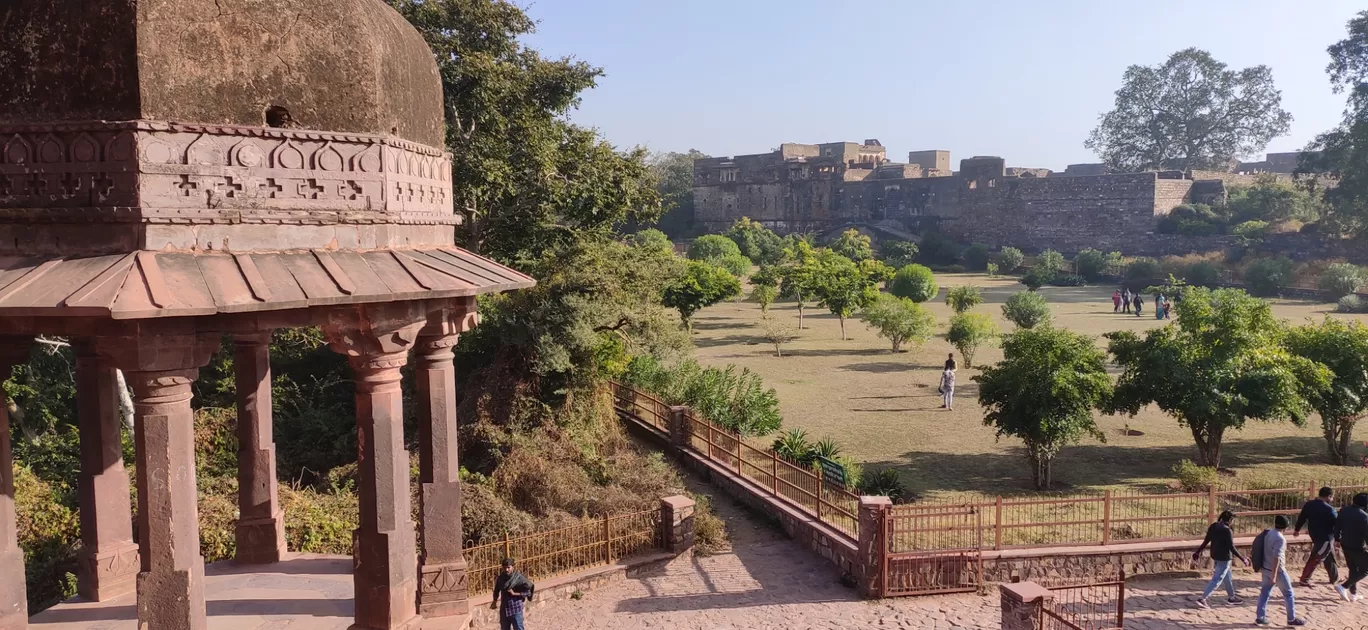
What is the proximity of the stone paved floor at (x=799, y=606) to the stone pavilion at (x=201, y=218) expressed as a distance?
10.0 ft

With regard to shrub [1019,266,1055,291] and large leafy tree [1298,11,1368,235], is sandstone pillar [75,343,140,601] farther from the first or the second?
large leafy tree [1298,11,1368,235]

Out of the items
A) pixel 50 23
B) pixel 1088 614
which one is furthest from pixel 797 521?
pixel 50 23

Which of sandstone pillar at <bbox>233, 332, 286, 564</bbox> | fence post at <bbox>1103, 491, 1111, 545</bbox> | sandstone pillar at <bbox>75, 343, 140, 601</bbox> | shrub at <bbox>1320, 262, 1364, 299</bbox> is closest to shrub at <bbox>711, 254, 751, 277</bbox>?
shrub at <bbox>1320, 262, 1364, 299</bbox>

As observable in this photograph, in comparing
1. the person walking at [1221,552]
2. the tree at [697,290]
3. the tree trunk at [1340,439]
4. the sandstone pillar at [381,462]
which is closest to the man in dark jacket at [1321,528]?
the person walking at [1221,552]

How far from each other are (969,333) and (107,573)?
15.4 m

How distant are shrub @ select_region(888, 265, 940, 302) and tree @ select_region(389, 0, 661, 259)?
13.3 meters

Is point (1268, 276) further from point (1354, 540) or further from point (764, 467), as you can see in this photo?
point (764, 467)

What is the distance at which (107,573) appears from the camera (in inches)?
233

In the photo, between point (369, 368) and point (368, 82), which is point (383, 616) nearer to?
point (369, 368)

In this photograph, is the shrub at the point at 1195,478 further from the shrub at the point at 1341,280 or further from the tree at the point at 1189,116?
the tree at the point at 1189,116

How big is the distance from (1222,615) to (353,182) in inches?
288

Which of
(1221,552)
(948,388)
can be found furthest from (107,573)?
(948,388)

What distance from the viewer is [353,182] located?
173 inches

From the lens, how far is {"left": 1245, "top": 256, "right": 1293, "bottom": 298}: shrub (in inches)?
1208
